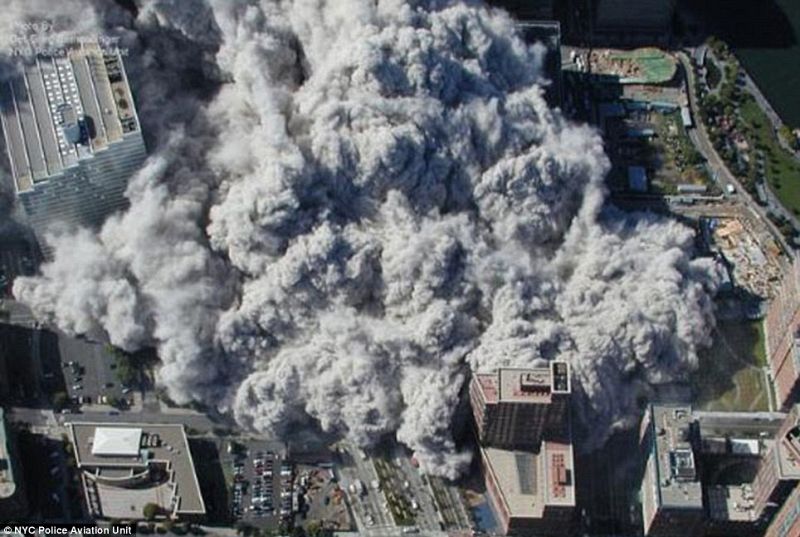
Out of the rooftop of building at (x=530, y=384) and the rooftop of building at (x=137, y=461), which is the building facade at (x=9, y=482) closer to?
the rooftop of building at (x=137, y=461)

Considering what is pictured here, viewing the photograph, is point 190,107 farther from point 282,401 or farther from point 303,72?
point 282,401

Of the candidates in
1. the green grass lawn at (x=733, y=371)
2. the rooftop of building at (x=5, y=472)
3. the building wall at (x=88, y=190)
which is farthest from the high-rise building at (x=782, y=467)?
the rooftop of building at (x=5, y=472)

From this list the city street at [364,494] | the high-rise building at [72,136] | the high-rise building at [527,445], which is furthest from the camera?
the high-rise building at [72,136]

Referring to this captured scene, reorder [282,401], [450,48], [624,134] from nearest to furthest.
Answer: [282,401] → [450,48] → [624,134]

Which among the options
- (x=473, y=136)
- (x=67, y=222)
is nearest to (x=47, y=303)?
(x=67, y=222)

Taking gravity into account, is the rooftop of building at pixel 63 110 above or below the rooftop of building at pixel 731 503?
above
